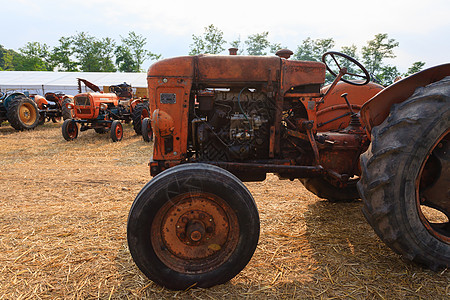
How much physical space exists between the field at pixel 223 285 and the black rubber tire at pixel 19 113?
8.41 metres

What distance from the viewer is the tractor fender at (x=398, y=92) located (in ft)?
6.85

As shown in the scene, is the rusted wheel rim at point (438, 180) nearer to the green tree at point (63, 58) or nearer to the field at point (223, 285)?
the field at point (223, 285)

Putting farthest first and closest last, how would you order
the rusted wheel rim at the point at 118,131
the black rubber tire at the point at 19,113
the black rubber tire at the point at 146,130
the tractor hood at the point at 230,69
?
the black rubber tire at the point at 19,113
the rusted wheel rim at the point at 118,131
the black rubber tire at the point at 146,130
the tractor hood at the point at 230,69

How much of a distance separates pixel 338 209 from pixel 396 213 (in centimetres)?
147

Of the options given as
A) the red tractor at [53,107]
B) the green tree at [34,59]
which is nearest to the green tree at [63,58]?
Result: the green tree at [34,59]

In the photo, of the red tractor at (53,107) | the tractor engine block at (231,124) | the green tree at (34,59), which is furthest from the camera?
the green tree at (34,59)

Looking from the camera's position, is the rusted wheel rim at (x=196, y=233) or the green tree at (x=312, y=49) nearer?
the rusted wheel rim at (x=196, y=233)

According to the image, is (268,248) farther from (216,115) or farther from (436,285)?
(216,115)

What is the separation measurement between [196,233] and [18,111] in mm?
12543

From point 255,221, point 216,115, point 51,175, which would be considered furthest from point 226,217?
point 51,175

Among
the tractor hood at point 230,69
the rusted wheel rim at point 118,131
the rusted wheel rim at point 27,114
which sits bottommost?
the rusted wheel rim at point 118,131

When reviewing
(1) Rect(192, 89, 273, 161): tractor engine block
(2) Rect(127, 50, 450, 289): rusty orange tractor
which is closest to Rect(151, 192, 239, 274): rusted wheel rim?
(2) Rect(127, 50, 450, 289): rusty orange tractor

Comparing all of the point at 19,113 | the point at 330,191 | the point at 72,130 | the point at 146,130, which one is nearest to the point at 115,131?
the point at 146,130

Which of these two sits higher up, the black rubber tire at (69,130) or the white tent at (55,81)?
the white tent at (55,81)
